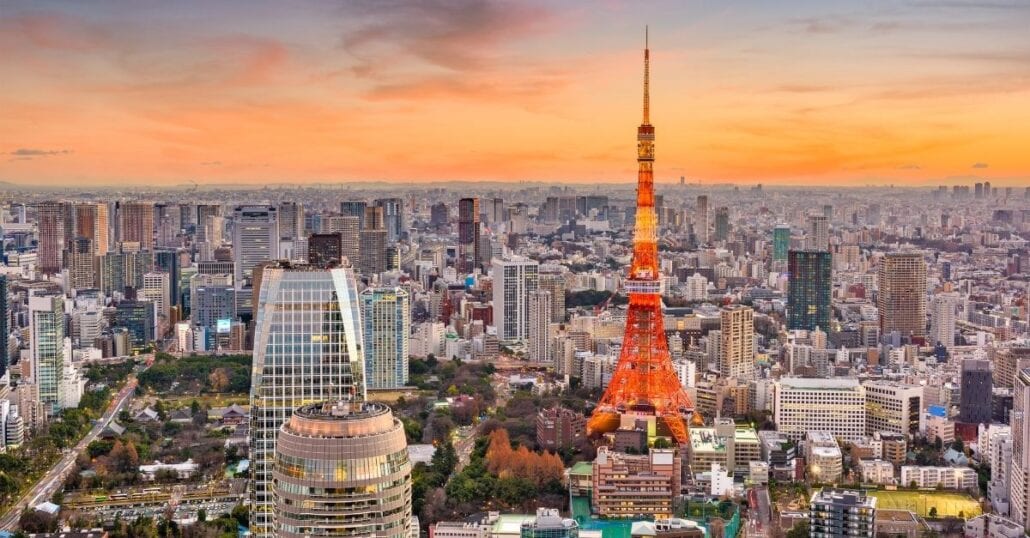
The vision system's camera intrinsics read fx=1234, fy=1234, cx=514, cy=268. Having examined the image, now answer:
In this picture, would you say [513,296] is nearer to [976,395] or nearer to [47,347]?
[47,347]

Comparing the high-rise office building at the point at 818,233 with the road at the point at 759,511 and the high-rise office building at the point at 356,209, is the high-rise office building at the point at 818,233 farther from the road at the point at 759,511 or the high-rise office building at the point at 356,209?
the road at the point at 759,511

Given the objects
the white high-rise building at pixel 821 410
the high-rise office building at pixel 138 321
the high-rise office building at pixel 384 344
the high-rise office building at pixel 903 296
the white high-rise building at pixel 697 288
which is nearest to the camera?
the white high-rise building at pixel 821 410

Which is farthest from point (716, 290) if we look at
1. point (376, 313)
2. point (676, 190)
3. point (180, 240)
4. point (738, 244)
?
point (180, 240)

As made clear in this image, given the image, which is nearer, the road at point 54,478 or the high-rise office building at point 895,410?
the road at point 54,478

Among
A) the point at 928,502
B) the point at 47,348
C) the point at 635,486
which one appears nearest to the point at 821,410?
the point at 928,502

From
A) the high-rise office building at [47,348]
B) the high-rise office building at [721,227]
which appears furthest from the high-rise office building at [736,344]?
the high-rise office building at [721,227]

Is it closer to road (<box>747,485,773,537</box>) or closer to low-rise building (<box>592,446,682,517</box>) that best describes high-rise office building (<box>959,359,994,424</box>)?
road (<box>747,485,773,537</box>)

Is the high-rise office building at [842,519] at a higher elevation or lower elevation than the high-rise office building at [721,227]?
lower

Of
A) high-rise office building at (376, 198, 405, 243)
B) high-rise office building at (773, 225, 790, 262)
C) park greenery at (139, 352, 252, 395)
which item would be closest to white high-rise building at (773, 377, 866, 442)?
park greenery at (139, 352, 252, 395)
